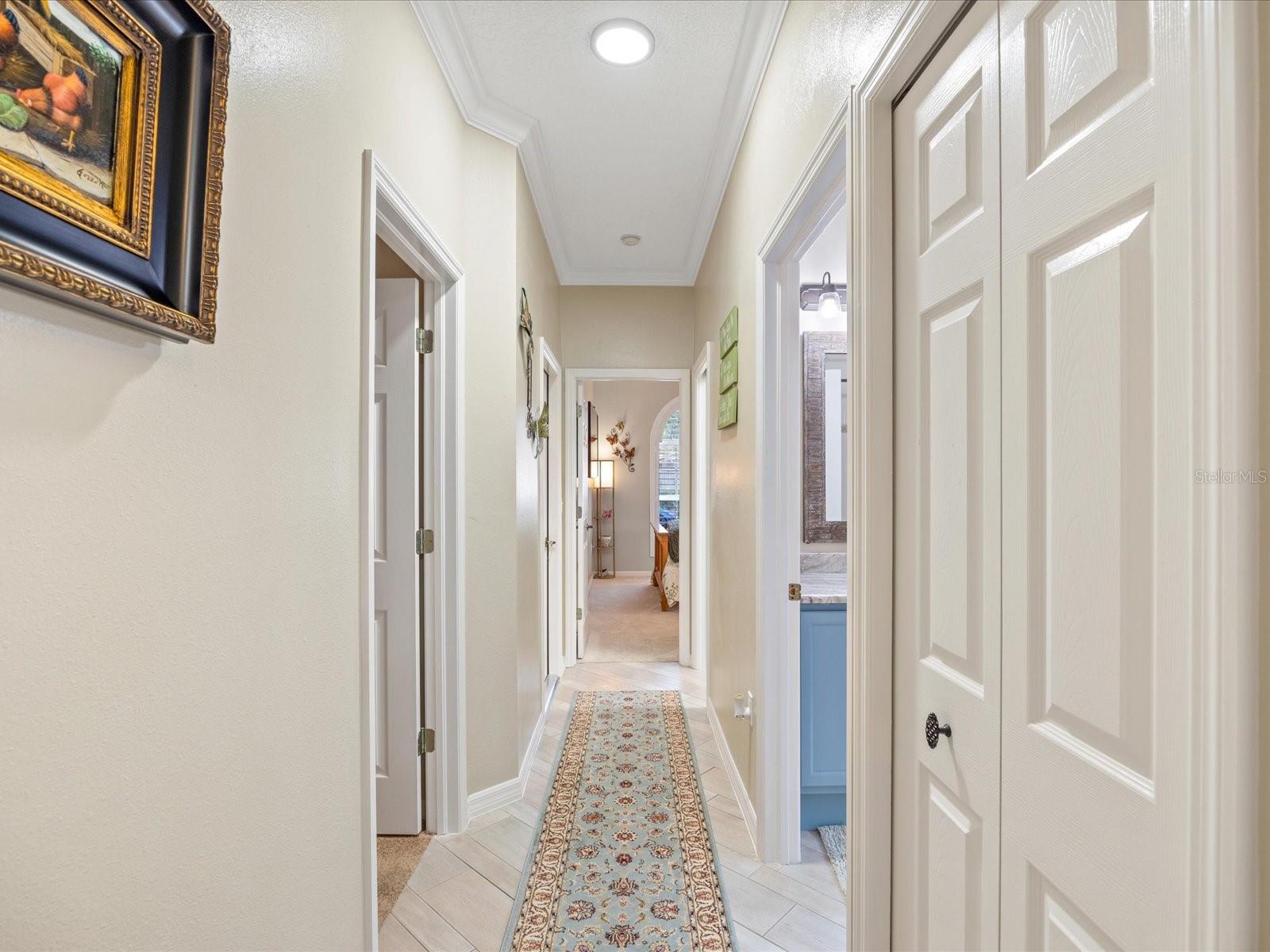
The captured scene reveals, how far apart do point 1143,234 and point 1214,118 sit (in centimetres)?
12

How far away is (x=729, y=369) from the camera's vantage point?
2.75m

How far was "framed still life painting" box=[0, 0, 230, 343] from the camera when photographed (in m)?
0.61

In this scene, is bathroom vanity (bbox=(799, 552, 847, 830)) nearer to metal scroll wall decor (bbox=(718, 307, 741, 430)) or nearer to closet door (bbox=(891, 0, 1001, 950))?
metal scroll wall decor (bbox=(718, 307, 741, 430))

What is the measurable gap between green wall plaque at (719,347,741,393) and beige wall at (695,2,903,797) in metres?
0.10

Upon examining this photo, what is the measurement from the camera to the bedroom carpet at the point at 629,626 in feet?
15.7

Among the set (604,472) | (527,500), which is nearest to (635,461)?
(604,472)

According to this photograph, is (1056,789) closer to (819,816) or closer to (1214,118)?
(1214,118)

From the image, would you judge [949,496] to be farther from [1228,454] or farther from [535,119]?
[535,119]

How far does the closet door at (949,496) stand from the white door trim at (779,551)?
2.92ft

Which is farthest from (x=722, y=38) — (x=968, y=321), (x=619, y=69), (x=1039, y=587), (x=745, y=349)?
(x=1039, y=587)

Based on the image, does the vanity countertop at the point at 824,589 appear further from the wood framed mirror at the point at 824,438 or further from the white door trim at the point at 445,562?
the white door trim at the point at 445,562

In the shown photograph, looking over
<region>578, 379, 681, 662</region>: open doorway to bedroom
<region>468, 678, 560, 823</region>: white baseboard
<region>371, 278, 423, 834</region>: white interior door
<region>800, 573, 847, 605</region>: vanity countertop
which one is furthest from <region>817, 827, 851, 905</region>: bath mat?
<region>578, 379, 681, 662</region>: open doorway to bedroom

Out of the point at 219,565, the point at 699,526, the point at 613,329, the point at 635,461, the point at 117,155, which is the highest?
the point at 613,329

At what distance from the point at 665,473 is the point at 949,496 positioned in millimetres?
8647
